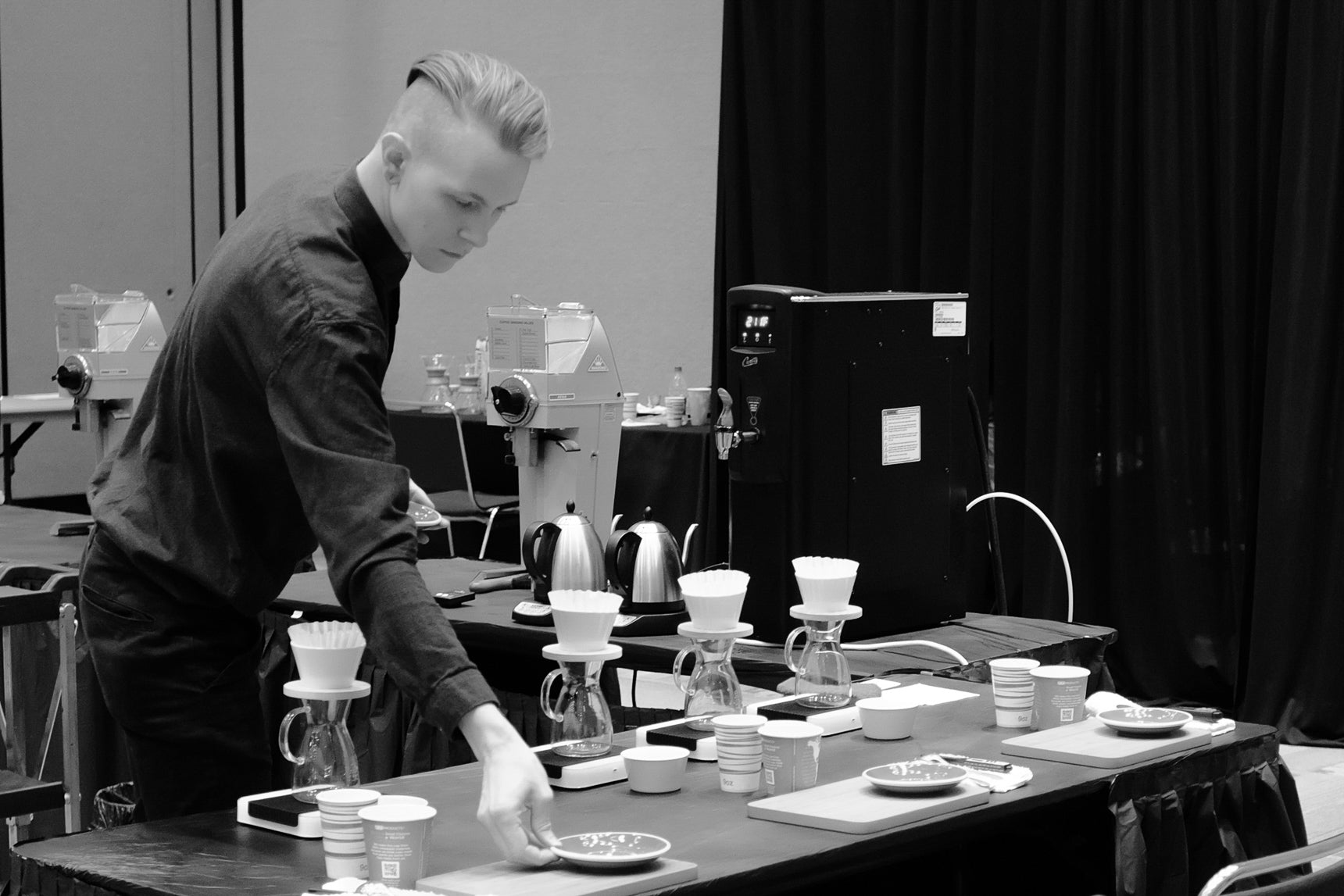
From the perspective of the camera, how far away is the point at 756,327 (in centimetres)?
278

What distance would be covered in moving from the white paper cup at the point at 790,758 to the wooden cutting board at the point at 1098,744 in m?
0.31

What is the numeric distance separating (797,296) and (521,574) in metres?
0.90

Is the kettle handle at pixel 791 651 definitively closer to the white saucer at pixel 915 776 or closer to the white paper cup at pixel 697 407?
the white saucer at pixel 915 776

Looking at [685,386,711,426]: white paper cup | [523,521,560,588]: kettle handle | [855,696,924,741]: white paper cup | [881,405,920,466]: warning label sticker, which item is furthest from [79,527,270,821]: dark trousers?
[685,386,711,426]: white paper cup

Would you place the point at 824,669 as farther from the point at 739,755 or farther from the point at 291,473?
the point at 291,473

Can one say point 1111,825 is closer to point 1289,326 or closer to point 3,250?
point 1289,326

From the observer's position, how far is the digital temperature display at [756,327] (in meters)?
2.76

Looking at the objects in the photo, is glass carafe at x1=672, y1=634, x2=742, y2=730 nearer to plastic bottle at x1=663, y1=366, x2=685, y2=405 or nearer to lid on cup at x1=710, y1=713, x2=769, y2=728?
lid on cup at x1=710, y1=713, x2=769, y2=728

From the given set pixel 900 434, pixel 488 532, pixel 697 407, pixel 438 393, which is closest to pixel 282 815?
pixel 900 434

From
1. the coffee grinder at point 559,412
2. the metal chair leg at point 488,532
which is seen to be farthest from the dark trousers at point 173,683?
the metal chair leg at point 488,532

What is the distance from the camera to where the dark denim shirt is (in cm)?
153

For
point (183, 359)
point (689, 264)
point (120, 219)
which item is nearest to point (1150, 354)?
point (689, 264)

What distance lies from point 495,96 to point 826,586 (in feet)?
2.57

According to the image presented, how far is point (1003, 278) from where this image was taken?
5.43m
